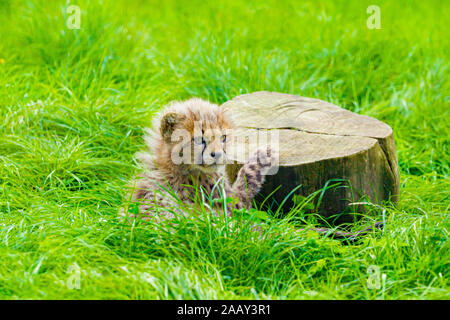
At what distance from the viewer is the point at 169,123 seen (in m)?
3.69

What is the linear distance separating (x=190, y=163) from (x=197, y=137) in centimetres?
20

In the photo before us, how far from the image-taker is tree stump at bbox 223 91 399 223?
3.88 meters

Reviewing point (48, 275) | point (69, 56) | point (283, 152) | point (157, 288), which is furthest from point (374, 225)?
point (69, 56)

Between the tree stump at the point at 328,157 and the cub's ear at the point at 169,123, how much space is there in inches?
18.0

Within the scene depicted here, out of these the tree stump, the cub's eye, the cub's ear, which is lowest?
the tree stump

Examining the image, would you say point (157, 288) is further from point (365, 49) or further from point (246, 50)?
point (365, 49)

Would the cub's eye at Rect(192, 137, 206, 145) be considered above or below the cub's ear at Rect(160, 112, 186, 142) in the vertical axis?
below

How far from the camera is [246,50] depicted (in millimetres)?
6402

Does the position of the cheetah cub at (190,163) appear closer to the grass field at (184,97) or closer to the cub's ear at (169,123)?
the cub's ear at (169,123)

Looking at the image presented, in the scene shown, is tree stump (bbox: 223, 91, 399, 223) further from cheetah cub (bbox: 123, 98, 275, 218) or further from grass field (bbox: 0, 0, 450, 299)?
grass field (bbox: 0, 0, 450, 299)

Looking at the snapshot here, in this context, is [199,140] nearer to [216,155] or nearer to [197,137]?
[197,137]

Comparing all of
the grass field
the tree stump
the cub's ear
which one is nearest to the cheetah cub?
the cub's ear

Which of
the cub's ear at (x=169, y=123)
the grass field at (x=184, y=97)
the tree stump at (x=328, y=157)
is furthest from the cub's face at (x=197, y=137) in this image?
the grass field at (x=184, y=97)

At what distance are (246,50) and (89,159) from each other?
2562 millimetres
